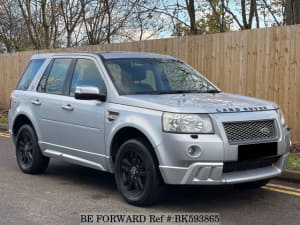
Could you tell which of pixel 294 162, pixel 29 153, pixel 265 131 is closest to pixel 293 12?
pixel 294 162

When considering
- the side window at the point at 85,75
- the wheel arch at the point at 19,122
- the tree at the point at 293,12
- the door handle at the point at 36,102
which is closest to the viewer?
the side window at the point at 85,75

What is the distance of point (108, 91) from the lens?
6.37 m

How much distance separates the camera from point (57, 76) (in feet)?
24.7

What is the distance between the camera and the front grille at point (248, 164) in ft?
18.0

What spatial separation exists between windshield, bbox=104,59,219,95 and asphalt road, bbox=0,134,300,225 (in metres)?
1.27

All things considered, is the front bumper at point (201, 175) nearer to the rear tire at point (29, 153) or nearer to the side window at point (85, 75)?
the side window at point (85, 75)

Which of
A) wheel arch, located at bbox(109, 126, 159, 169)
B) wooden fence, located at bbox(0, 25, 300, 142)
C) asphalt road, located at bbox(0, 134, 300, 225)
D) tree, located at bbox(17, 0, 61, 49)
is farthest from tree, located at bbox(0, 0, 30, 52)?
wheel arch, located at bbox(109, 126, 159, 169)

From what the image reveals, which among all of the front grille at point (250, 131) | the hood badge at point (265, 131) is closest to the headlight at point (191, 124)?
the front grille at point (250, 131)

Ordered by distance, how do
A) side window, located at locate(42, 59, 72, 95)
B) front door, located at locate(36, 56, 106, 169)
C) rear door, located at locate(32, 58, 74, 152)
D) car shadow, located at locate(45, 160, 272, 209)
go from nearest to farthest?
car shadow, located at locate(45, 160, 272, 209) → front door, located at locate(36, 56, 106, 169) → rear door, located at locate(32, 58, 74, 152) → side window, located at locate(42, 59, 72, 95)

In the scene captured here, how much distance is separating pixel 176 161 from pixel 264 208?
127 cm

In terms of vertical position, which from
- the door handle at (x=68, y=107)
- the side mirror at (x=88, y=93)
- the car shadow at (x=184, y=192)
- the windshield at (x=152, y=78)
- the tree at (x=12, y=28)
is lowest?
the car shadow at (x=184, y=192)

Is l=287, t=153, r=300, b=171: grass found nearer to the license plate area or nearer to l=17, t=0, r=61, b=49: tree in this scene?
the license plate area

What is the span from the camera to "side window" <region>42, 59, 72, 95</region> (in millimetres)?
7340

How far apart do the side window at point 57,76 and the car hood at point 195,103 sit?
4.79 ft
